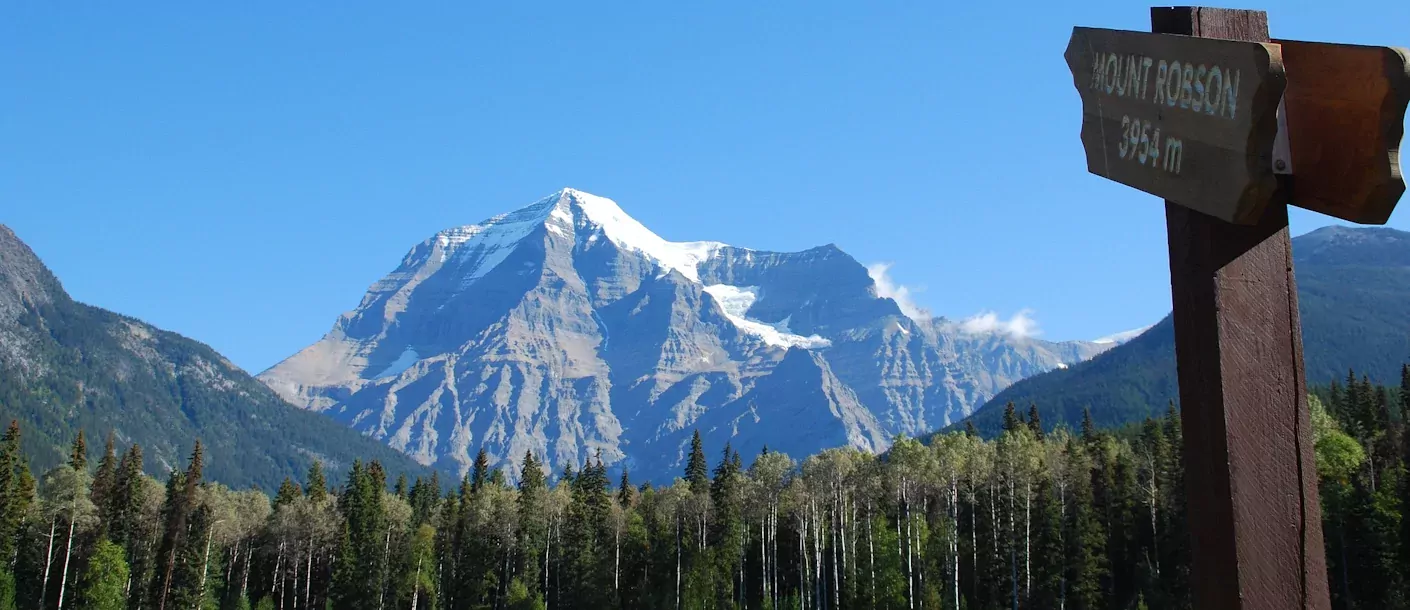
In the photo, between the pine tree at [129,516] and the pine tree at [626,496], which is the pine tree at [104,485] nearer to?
the pine tree at [129,516]

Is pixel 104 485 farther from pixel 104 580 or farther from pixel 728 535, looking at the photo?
pixel 728 535

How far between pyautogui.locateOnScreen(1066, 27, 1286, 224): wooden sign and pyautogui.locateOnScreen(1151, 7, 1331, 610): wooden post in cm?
18

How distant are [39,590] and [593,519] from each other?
42.4 m

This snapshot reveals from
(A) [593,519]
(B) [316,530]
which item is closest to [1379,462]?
(A) [593,519]

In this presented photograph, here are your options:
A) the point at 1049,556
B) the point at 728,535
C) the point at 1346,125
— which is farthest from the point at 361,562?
the point at 1346,125

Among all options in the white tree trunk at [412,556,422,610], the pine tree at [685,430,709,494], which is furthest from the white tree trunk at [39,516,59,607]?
the pine tree at [685,430,709,494]

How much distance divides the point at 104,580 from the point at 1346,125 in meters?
90.9

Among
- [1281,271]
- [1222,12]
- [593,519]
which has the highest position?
[593,519]

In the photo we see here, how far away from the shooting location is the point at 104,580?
82.5m

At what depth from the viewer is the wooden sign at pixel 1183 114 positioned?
372cm

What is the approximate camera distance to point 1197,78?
4.02 meters

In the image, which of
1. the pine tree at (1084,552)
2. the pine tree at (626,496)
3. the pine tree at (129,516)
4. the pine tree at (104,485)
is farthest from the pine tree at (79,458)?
the pine tree at (1084,552)

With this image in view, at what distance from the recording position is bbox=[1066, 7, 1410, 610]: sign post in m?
3.68

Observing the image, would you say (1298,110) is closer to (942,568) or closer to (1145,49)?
(1145,49)
